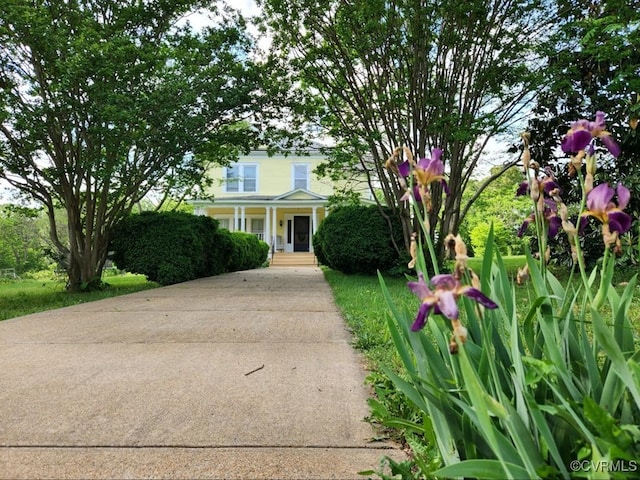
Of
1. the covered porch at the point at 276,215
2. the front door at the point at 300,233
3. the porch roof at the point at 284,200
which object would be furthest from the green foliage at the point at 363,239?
the front door at the point at 300,233

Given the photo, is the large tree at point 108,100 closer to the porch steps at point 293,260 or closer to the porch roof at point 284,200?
the porch steps at point 293,260

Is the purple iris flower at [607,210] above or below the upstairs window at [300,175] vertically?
below

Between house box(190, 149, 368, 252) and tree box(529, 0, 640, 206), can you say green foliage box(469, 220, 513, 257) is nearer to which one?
house box(190, 149, 368, 252)

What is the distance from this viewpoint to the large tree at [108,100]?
247 inches

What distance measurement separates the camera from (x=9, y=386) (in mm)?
2387

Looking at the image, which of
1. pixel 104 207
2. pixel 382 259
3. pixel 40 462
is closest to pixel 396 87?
pixel 382 259

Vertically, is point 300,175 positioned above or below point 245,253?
above

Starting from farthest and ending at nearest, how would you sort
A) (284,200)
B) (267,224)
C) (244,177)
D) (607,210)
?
(244,177) → (267,224) → (284,200) → (607,210)

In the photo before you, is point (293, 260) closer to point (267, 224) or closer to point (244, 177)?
point (267, 224)

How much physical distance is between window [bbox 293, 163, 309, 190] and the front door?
6.12 ft

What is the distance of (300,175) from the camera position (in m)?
21.5

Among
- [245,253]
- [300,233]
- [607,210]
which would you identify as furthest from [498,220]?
[607,210]

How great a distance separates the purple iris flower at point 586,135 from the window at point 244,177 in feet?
67.5

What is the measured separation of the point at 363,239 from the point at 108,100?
5.38 m
